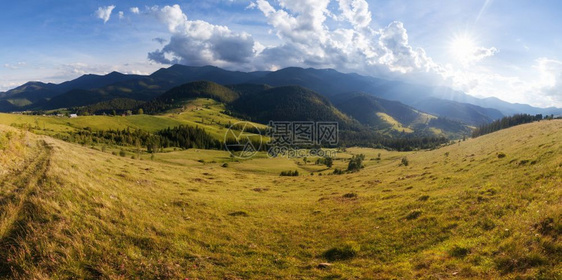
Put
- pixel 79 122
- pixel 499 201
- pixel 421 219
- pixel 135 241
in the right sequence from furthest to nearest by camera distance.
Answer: pixel 79 122 → pixel 421 219 → pixel 499 201 → pixel 135 241

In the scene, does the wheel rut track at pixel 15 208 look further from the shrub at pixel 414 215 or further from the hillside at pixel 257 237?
the shrub at pixel 414 215

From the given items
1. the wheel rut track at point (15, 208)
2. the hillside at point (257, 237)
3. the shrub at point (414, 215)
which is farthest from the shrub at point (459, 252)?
the wheel rut track at point (15, 208)

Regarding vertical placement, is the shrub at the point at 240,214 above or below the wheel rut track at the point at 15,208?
below

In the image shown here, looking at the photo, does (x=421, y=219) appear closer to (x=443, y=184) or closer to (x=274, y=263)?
(x=274, y=263)

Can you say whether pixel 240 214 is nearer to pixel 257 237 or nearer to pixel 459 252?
pixel 257 237

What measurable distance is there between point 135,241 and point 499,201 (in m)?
22.3

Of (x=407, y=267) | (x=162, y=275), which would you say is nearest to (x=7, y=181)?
(x=162, y=275)

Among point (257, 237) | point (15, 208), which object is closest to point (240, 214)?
point (257, 237)

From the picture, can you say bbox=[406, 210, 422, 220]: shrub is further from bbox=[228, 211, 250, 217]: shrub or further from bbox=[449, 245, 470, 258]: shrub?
bbox=[228, 211, 250, 217]: shrub

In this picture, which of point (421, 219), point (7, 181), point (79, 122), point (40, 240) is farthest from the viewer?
point (79, 122)

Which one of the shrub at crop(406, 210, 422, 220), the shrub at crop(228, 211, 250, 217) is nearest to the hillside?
the shrub at crop(406, 210, 422, 220)

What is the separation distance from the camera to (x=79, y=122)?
19738cm

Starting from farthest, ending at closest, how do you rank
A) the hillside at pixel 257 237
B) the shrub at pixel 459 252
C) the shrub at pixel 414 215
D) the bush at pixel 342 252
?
the shrub at pixel 414 215, the bush at pixel 342 252, the shrub at pixel 459 252, the hillside at pixel 257 237

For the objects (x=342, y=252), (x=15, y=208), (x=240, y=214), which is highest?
(x=15, y=208)
